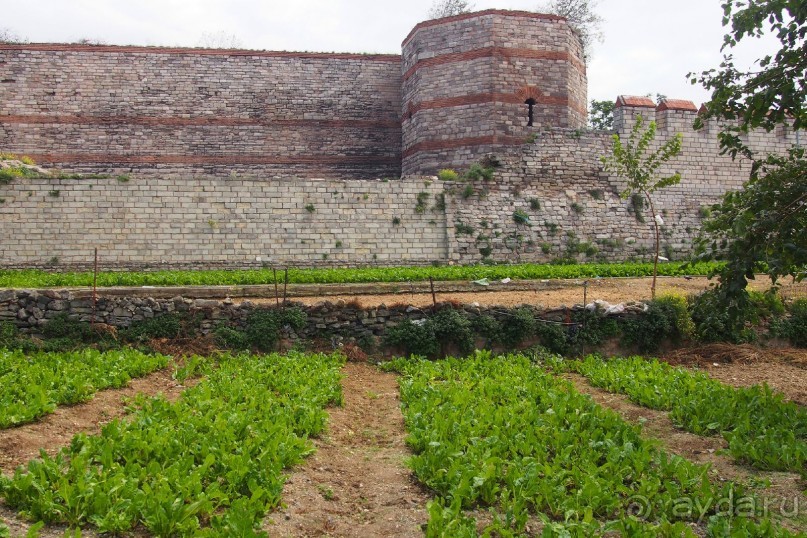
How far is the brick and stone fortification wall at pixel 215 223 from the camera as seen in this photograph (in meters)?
17.7

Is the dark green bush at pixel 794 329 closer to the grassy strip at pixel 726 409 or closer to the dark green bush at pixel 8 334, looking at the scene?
the grassy strip at pixel 726 409

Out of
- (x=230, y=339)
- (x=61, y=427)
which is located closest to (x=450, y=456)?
(x=61, y=427)

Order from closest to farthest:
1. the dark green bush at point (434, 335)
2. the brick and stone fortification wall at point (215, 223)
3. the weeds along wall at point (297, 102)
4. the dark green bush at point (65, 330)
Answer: the dark green bush at point (65, 330) → the dark green bush at point (434, 335) → the brick and stone fortification wall at point (215, 223) → the weeds along wall at point (297, 102)

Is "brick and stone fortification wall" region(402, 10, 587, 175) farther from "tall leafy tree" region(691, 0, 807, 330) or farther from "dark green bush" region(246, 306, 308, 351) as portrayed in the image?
"tall leafy tree" region(691, 0, 807, 330)

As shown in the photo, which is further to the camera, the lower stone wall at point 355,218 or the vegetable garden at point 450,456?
the lower stone wall at point 355,218

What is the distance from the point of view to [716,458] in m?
6.52

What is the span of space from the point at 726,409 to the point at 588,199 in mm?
13217

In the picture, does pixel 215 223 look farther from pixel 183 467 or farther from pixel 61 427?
pixel 183 467

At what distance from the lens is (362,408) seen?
8.83 meters

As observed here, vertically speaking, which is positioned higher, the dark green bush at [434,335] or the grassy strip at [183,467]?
the dark green bush at [434,335]

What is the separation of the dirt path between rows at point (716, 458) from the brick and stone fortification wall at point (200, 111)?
52.7ft

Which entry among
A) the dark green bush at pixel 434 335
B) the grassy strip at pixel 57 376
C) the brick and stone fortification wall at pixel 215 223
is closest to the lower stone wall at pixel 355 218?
the brick and stone fortification wall at pixel 215 223

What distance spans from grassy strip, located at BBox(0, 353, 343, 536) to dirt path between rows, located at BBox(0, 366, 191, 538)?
20 cm

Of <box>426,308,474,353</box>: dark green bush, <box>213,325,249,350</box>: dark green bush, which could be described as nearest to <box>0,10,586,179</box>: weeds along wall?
<box>426,308,474,353</box>: dark green bush
